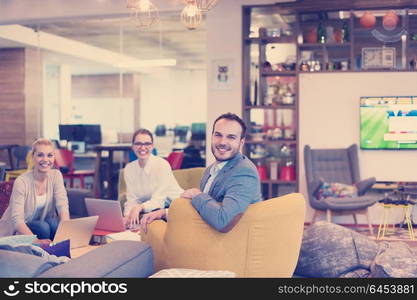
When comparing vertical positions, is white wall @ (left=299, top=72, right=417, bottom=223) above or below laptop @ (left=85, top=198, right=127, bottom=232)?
above

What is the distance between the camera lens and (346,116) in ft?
24.8

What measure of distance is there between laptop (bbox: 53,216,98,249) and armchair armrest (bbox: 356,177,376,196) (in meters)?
4.48

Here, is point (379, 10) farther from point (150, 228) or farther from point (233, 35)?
point (150, 228)

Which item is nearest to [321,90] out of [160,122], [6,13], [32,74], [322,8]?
[322,8]

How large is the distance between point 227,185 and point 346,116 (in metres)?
5.00

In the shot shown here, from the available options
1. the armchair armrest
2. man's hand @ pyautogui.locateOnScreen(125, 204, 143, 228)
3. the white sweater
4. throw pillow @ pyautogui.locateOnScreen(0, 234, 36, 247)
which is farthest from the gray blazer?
the armchair armrest

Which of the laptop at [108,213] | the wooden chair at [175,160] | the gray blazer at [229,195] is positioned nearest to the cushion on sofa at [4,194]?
the laptop at [108,213]

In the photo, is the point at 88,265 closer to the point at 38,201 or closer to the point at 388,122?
the point at 38,201

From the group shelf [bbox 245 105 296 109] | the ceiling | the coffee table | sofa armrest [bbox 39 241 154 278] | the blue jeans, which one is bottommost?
the coffee table

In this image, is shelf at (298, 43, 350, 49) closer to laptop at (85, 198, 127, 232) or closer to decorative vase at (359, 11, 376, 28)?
decorative vase at (359, 11, 376, 28)

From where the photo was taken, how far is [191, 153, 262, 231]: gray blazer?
2.69 meters

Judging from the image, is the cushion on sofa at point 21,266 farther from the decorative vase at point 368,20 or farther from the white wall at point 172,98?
the white wall at point 172,98

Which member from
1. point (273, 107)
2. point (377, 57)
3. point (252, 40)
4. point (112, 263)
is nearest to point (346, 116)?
point (377, 57)

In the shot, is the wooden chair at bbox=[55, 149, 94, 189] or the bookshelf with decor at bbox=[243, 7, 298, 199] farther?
the wooden chair at bbox=[55, 149, 94, 189]
